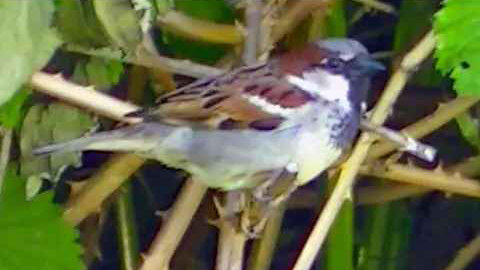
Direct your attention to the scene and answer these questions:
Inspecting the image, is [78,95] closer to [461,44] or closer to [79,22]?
[79,22]

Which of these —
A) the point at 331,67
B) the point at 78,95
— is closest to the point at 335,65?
the point at 331,67

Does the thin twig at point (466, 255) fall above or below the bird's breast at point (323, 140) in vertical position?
below

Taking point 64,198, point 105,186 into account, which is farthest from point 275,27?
point 64,198

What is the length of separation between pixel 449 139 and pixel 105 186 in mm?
568

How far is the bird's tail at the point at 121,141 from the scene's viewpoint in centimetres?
166

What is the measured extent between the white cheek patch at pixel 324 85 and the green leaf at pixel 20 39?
1.40ft

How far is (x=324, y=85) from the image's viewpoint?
1801 millimetres

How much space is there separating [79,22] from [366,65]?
390 mm

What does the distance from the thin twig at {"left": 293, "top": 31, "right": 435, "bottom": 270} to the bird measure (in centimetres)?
2

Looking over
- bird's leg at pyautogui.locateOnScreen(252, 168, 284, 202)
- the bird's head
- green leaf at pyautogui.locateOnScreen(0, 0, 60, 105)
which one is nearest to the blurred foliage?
green leaf at pyautogui.locateOnScreen(0, 0, 60, 105)

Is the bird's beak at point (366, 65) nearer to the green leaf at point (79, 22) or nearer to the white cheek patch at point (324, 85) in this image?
the white cheek patch at point (324, 85)

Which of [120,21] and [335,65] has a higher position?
[120,21]

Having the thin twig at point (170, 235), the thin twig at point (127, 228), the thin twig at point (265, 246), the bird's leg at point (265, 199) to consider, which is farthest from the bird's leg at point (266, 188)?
the thin twig at point (127, 228)

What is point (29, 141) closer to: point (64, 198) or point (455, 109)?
point (64, 198)
